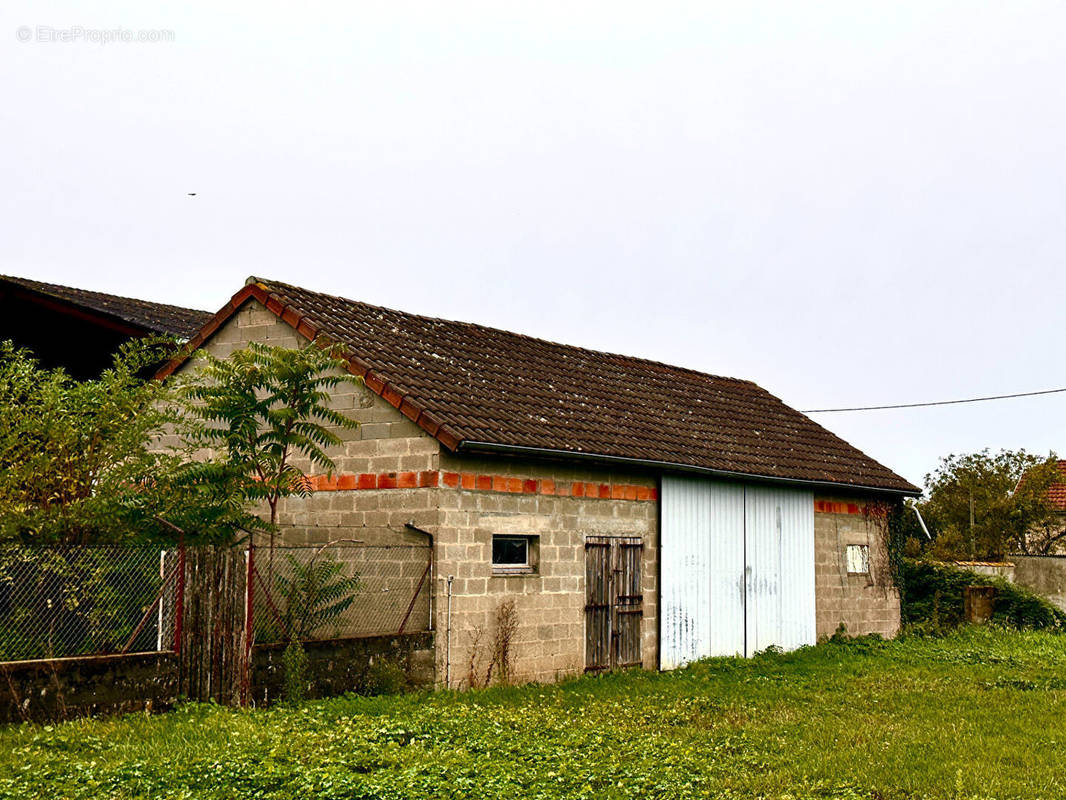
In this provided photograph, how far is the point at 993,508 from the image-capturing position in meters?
35.5

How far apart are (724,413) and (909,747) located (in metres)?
11.7

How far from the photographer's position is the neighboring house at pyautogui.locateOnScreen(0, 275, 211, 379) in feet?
69.5

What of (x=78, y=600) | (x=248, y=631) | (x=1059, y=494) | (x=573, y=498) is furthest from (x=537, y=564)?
(x=1059, y=494)

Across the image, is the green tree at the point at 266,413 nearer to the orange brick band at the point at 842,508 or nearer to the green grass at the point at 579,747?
the green grass at the point at 579,747

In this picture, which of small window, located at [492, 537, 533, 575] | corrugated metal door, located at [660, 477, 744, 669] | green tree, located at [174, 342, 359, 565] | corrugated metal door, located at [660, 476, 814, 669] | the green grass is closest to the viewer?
the green grass

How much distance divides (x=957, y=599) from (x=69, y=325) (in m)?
18.6

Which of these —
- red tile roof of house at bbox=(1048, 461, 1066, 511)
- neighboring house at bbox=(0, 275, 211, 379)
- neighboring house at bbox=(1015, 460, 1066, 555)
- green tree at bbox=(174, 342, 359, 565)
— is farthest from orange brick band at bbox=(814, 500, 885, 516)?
red tile roof of house at bbox=(1048, 461, 1066, 511)

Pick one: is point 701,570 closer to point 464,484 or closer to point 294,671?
point 464,484

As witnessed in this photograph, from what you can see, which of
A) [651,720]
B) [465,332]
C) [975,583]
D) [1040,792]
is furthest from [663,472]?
[975,583]

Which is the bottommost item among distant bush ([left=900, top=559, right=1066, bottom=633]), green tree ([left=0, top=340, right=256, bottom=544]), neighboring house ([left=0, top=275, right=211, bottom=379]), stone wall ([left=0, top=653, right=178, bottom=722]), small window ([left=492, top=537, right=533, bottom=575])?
stone wall ([left=0, top=653, right=178, bottom=722])

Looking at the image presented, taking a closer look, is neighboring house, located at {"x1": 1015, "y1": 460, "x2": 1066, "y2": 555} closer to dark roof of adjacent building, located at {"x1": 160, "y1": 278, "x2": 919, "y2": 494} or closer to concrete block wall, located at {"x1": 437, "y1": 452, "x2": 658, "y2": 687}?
dark roof of adjacent building, located at {"x1": 160, "y1": 278, "x2": 919, "y2": 494}

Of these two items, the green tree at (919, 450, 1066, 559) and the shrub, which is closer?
the shrub

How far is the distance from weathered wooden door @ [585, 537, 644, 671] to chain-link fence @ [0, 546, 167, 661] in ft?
20.3

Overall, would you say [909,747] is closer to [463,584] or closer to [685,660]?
[463,584]
